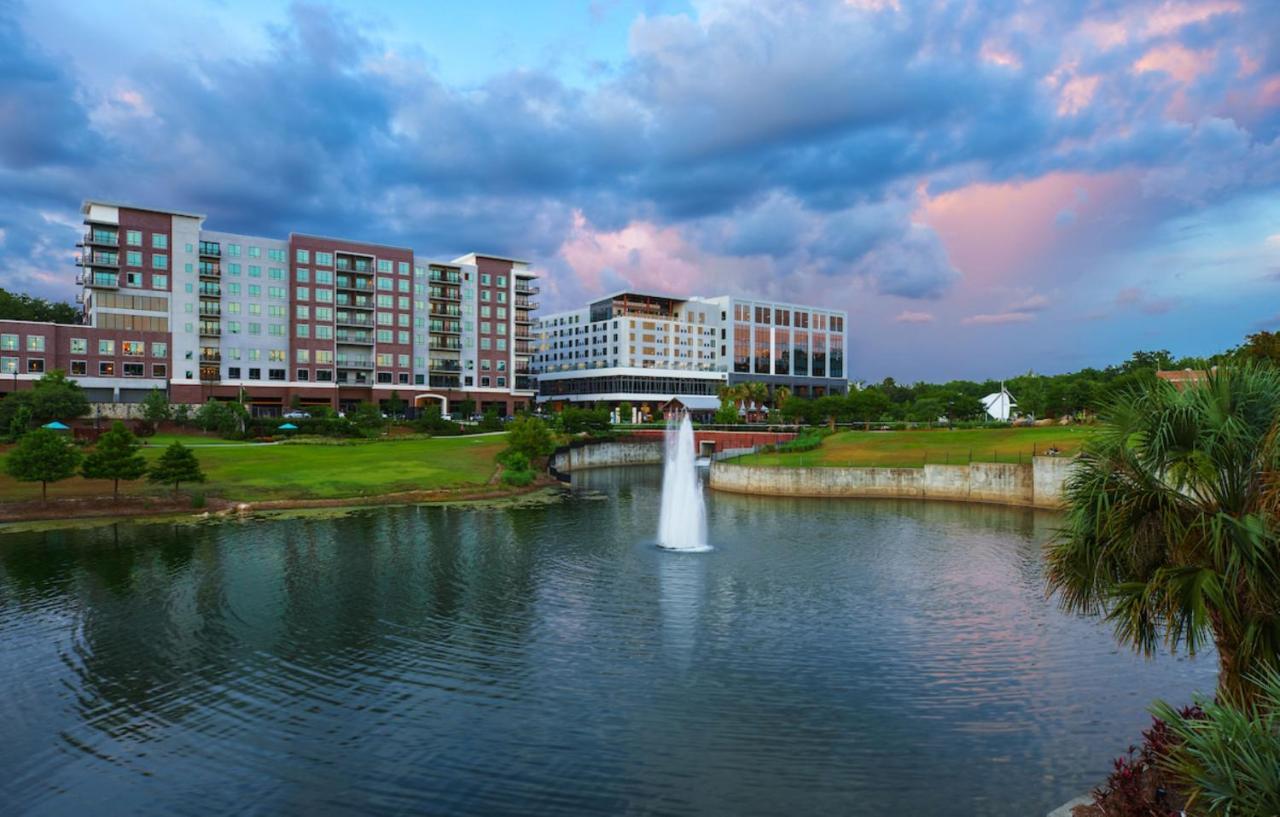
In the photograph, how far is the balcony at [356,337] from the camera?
122 meters

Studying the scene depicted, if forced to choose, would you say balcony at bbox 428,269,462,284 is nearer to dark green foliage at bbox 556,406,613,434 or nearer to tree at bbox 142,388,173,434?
Result: dark green foliage at bbox 556,406,613,434

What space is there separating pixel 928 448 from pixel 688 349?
113 meters

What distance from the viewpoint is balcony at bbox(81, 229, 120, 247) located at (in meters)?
103

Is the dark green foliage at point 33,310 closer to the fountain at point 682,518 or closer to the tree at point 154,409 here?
the tree at point 154,409

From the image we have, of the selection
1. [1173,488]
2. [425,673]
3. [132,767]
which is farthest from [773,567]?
[132,767]

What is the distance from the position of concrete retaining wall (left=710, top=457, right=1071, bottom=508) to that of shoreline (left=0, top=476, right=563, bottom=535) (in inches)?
705

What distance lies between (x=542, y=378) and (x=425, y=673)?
561ft

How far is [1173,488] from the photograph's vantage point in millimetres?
11336

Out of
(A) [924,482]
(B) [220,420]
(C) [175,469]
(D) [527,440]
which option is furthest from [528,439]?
(B) [220,420]

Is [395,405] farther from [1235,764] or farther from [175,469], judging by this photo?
[1235,764]

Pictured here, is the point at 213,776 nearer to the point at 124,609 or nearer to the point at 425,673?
the point at 425,673

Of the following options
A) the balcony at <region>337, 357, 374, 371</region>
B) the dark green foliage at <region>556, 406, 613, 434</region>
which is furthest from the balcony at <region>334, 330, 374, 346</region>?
the dark green foliage at <region>556, 406, 613, 434</region>

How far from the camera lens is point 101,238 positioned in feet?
339

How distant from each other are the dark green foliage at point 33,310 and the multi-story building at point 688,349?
96.7 metres
